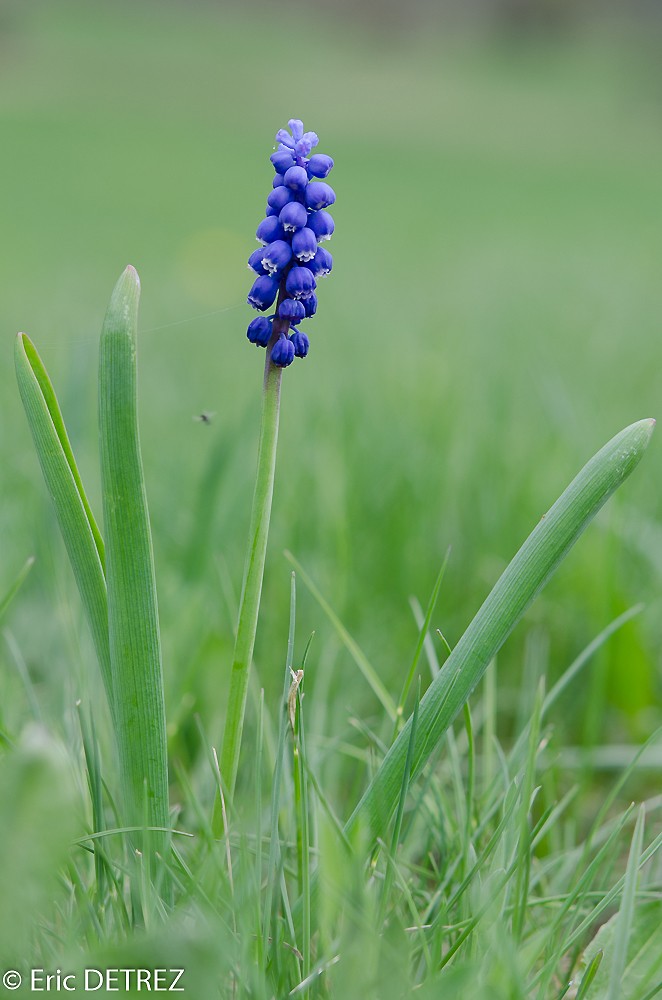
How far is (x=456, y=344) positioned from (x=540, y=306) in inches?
47.2

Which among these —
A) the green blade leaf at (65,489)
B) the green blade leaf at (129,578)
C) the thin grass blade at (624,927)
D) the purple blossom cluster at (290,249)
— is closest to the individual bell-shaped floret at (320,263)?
the purple blossom cluster at (290,249)

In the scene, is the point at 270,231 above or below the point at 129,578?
above

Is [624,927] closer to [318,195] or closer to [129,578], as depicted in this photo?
[129,578]

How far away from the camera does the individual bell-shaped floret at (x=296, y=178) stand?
0.90m

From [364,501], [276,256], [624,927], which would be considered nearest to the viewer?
[624,927]

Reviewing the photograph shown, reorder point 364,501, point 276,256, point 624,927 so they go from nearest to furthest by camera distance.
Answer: point 624,927, point 276,256, point 364,501

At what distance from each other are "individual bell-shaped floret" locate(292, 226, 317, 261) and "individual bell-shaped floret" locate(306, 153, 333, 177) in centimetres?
7

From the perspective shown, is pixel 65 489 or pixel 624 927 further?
pixel 65 489

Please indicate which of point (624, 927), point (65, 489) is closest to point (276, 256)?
point (65, 489)

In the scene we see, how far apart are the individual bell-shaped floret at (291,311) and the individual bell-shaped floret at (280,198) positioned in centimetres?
9

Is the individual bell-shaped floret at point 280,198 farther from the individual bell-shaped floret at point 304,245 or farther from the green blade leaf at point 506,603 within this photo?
the green blade leaf at point 506,603

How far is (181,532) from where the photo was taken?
2076mm

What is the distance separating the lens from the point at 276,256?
0.88 metres

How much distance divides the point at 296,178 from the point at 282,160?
4 centimetres
